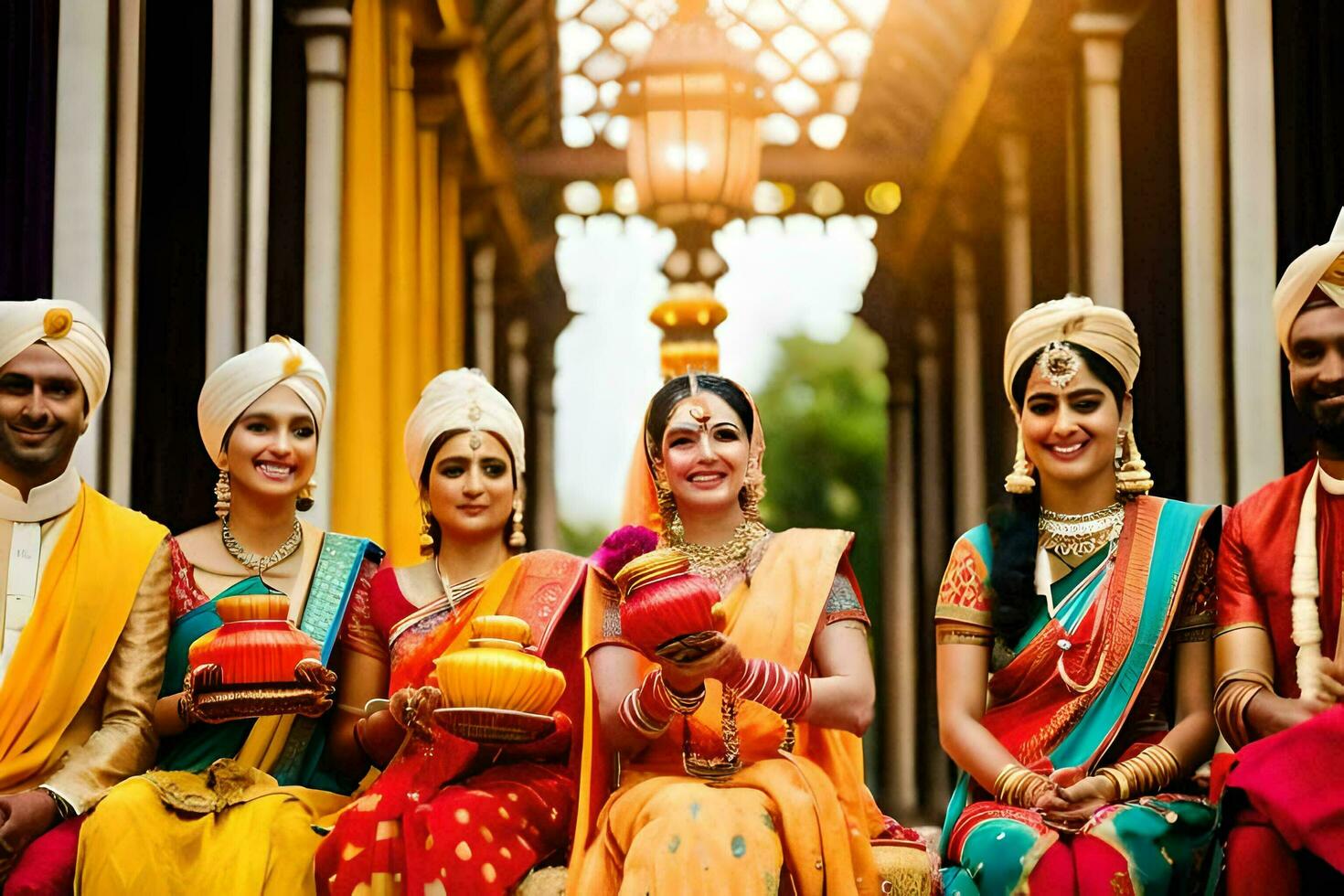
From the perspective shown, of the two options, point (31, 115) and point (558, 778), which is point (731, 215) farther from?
point (558, 778)

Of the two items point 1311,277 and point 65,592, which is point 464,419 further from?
point 1311,277

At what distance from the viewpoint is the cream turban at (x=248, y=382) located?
5.08 metres

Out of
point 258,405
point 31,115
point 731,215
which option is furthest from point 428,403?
point 731,215

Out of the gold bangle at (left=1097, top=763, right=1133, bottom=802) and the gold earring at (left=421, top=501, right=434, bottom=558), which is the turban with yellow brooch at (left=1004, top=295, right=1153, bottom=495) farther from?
the gold earring at (left=421, top=501, right=434, bottom=558)

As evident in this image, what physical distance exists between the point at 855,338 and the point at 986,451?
929mm

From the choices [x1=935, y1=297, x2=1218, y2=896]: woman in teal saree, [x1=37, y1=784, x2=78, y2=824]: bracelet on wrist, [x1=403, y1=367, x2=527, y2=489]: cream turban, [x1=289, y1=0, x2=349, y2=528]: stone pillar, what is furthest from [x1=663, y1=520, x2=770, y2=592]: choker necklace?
[x1=289, y1=0, x2=349, y2=528]: stone pillar

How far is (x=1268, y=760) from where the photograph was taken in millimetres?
4016

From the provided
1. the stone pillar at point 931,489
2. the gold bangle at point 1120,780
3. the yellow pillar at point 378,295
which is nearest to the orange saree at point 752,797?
the gold bangle at point 1120,780

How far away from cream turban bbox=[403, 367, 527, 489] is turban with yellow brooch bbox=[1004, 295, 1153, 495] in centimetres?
128

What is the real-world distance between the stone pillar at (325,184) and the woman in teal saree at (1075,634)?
276 cm

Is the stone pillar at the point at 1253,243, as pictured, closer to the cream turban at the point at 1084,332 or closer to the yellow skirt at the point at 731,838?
the cream turban at the point at 1084,332

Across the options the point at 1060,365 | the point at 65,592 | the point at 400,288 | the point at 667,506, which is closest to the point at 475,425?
the point at 667,506

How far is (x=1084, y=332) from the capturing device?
472 cm

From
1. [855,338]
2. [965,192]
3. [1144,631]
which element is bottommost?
[1144,631]
